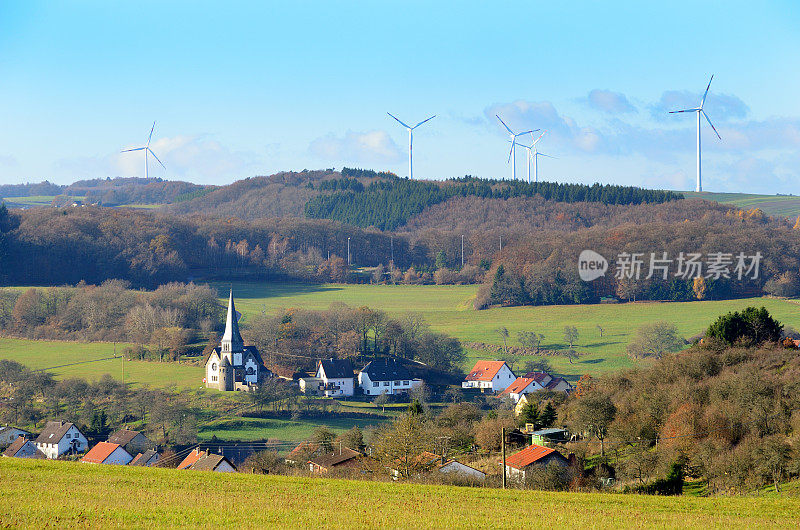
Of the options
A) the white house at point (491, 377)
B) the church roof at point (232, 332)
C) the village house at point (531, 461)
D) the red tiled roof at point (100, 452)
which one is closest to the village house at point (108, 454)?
the red tiled roof at point (100, 452)

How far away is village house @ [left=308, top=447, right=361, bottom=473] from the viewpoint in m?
30.6

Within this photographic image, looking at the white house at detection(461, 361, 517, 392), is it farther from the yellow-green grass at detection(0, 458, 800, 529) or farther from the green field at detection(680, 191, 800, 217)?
the green field at detection(680, 191, 800, 217)

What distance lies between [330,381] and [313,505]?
1632 inches

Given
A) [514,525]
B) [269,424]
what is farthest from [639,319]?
[514,525]

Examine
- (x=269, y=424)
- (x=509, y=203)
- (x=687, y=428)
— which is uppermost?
(x=509, y=203)

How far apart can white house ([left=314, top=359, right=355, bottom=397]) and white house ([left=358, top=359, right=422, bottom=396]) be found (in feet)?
3.08

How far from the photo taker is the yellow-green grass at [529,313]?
66.6 m

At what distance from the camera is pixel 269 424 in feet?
157

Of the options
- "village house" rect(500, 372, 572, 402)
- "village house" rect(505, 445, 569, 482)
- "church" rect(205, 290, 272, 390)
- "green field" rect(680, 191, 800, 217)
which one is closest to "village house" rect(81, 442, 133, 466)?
"church" rect(205, 290, 272, 390)

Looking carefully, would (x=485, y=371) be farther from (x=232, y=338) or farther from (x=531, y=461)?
(x=531, y=461)

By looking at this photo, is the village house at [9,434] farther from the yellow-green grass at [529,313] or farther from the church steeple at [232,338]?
the yellow-green grass at [529,313]

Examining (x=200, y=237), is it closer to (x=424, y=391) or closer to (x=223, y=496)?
(x=424, y=391)

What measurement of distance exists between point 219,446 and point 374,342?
89.2ft

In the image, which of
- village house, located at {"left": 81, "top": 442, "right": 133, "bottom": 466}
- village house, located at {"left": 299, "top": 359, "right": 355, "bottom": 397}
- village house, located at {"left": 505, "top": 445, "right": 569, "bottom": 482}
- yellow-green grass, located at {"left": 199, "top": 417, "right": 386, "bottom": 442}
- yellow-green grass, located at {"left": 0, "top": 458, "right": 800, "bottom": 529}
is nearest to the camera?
yellow-green grass, located at {"left": 0, "top": 458, "right": 800, "bottom": 529}
